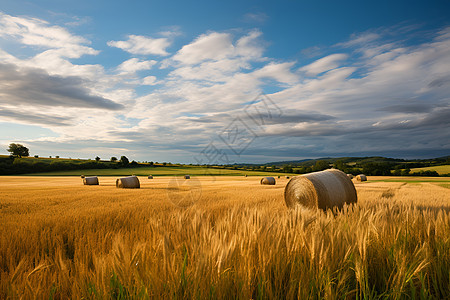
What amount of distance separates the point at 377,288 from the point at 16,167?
2752 inches

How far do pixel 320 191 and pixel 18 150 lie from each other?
113 m

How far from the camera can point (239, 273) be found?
1995 millimetres

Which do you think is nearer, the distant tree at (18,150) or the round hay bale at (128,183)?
the round hay bale at (128,183)

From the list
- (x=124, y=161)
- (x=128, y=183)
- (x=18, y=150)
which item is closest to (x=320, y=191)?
(x=128, y=183)

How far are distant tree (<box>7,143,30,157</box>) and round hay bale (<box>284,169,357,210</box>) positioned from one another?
110m

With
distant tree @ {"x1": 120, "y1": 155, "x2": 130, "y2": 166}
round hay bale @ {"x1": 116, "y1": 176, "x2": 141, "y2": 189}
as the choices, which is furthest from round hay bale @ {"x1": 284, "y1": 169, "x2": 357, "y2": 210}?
distant tree @ {"x1": 120, "y1": 155, "x2": 130, "y2": 166}

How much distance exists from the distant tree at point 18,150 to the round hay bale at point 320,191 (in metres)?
110

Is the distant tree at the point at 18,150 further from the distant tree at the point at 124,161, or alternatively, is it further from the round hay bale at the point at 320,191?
the round hay bale at the point at 320,191

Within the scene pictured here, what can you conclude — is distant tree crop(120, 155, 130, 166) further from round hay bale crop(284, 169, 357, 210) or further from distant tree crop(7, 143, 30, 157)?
round hay bale crop(284, 169, 357, 210)

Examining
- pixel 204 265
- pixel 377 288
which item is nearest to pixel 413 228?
pixel 377 288

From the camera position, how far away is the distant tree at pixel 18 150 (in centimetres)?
8956

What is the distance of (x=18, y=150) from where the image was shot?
296 ft

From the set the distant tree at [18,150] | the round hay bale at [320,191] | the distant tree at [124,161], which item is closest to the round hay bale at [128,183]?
the round hay bale at [320,191]

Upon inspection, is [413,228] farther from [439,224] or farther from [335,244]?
[335,244]
